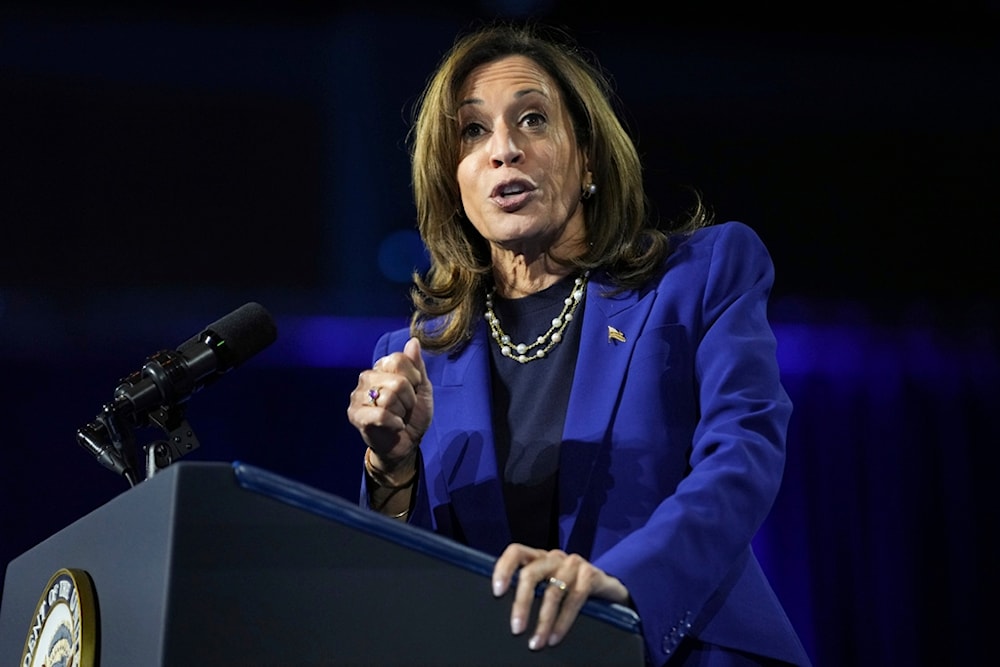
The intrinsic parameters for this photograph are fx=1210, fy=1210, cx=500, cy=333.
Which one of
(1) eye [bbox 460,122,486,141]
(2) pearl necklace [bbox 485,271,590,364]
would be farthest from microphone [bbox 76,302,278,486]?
(1) eye [bbox 460,122,486,141]

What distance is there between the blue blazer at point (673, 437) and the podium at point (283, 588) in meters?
0.31

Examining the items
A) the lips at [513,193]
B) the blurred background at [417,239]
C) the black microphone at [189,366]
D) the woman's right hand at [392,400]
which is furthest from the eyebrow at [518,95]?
the blurred background at [417,239]

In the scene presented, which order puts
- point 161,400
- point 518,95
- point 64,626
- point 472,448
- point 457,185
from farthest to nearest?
1. point 457,185
2. point 518,95
3. point 472,448
4. point 161,400
5. point 64,626

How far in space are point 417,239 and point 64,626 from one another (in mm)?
2599

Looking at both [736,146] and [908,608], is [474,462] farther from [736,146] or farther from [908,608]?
[908,608]

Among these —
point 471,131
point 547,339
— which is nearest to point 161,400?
point 547,339

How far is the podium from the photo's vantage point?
2.81 ft

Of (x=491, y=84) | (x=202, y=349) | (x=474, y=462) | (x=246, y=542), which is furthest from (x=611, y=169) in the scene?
(x=246, y=542)

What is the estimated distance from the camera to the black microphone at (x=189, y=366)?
1.18 metres

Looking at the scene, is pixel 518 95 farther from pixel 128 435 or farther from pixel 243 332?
pixel 128 435

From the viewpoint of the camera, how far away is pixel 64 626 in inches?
41.4

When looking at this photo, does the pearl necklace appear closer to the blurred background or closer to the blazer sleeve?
the blazer sleeve

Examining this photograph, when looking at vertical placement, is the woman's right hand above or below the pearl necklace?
below

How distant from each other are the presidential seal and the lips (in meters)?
0.91
